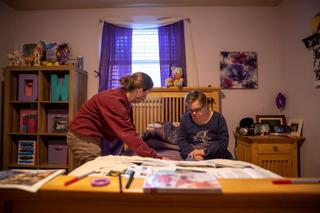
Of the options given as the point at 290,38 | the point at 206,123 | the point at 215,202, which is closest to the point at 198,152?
the point at 206,123

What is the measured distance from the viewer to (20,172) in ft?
2.60

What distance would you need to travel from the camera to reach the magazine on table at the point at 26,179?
64cm

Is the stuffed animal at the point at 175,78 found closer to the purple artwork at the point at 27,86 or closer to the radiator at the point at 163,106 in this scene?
the radiator at the point at 163,106

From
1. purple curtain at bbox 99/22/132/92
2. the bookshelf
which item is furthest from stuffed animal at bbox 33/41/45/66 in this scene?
purple curtain at bbox 99/22/132/92

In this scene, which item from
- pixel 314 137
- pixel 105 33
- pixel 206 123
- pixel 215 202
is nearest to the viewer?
pixel 215 202

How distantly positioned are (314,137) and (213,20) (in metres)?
1.86

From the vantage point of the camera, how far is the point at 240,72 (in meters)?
2.88

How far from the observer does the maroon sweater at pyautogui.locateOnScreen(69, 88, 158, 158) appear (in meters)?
1.29

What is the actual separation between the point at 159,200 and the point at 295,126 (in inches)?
95.1

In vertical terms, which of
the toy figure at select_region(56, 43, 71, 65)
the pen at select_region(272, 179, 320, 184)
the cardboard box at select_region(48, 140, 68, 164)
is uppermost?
the toy figure at select_region(56, 43, 71, 65)

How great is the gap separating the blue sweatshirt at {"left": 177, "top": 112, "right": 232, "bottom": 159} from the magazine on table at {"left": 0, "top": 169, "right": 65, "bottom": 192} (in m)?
1.17

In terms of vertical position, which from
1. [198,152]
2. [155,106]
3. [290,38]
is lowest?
[198,152]

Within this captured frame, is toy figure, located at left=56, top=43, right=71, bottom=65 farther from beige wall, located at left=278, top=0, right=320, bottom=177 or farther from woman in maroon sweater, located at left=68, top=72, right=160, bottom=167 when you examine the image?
beige wall, located at left=278, top=0, right=320, bottom=177

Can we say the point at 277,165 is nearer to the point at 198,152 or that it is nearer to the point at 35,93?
the point at 198,152
